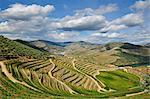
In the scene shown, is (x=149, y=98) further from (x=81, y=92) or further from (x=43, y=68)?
(x=43, y=68)

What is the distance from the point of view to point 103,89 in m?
186

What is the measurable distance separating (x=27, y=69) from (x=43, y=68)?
21.0 meters

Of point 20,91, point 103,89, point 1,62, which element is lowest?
point 103,89

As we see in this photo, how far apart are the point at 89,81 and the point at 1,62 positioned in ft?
195

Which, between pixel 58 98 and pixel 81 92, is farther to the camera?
pixel 81 92

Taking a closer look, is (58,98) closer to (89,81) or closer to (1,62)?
(1,62)

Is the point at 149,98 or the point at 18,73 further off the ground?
the point at 18,73

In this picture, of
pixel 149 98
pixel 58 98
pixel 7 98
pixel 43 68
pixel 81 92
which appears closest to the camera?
pixel 7 98

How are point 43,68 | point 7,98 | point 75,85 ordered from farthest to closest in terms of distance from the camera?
point 43,68
point 75,85
point 7,98

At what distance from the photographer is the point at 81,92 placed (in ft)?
542

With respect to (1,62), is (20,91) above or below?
below

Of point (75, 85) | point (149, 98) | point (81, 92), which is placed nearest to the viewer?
point (149, 98)

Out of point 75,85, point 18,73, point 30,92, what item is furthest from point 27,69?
point 30,92

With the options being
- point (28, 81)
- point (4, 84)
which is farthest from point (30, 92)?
point (28, 81)
